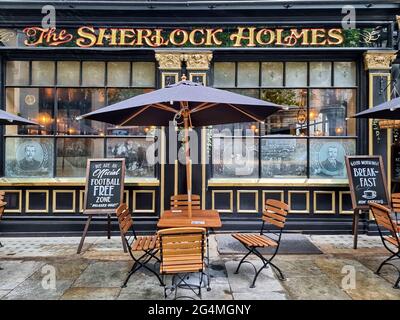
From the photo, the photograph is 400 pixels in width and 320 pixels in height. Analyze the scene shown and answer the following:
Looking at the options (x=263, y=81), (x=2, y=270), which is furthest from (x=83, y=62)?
(x=2, y=270)

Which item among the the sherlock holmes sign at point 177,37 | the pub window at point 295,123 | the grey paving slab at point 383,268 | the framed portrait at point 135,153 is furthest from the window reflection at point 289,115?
the grey paving slab at point 383,268

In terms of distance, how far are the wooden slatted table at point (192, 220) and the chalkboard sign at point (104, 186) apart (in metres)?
1.61

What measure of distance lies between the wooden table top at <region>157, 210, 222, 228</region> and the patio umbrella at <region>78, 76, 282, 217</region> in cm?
33

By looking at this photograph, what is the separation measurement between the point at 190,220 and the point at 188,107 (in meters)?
1.76

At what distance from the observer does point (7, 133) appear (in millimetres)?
7434

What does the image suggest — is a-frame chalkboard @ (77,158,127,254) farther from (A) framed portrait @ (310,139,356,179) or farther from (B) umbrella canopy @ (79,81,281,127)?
(A) framed portrait @ (310,139,356,179)

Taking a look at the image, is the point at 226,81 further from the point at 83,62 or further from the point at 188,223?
the point at 188,223

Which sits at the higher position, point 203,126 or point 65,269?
point 203,126

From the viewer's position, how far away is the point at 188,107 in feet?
16.5

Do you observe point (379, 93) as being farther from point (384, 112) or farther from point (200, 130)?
point (200, 130)

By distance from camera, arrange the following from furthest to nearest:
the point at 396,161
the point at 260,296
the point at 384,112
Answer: the point at 396,161, the point at 384,112, the point at 260,296

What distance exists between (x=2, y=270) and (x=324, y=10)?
817 cm

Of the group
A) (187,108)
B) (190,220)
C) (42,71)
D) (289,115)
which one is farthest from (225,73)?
(42,71)
